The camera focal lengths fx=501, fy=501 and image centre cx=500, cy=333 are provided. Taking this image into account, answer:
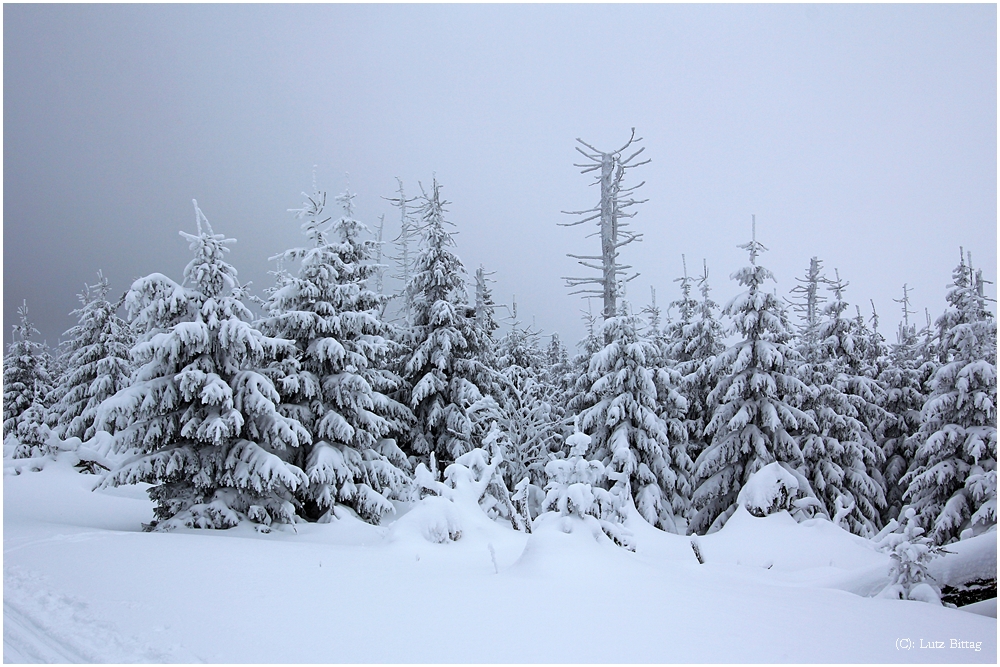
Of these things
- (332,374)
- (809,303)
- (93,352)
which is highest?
(809,303)

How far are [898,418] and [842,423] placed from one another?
22.7ft

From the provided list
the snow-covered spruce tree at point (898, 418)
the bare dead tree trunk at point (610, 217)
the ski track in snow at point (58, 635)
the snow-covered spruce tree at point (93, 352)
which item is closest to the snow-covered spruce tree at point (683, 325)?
the bare dead tree trunk at point (610, 217)

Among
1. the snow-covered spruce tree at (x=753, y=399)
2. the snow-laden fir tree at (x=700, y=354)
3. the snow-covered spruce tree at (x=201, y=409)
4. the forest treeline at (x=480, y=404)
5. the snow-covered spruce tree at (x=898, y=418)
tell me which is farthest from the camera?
the snow-covered spruce tree at (x=898, y=418)

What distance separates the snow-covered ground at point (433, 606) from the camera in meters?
4.59

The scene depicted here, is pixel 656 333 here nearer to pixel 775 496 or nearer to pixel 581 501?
pixel 775 496

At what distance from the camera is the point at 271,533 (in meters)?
11.6

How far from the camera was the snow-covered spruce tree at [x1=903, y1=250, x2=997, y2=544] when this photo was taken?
14.5 m

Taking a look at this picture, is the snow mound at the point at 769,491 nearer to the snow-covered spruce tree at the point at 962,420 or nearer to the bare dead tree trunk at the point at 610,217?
the snow-covered spruce tree at the point at 962,420

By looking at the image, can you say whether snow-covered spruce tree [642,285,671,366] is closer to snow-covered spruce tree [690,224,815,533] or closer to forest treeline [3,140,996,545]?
forest treeline [3,140,996,545]

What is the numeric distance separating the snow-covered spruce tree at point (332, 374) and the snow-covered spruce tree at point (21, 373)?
2318 centimetres

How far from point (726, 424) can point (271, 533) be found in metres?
14.6

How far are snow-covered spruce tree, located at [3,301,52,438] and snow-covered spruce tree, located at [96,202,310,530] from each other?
23330mm

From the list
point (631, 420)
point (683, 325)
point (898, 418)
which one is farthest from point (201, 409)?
point (898, 418)

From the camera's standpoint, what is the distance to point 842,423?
1916 centimetres
